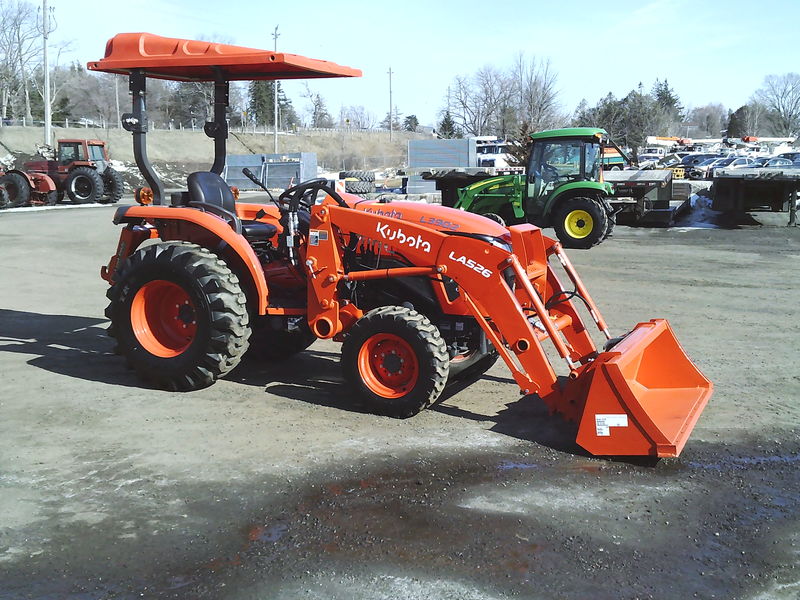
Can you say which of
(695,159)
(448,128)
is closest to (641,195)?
(695,159)

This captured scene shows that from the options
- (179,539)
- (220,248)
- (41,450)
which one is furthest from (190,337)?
(179,539)

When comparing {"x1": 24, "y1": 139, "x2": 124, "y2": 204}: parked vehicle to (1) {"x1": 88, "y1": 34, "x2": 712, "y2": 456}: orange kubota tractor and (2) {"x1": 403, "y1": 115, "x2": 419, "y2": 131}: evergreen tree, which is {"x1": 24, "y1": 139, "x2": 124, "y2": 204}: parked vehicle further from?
(2) {"x1": 403, "y1": 115, "x2": 419, "y2": 131}: evergreen tree

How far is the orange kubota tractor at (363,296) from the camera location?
194 inches

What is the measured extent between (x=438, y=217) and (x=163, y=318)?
2.33m

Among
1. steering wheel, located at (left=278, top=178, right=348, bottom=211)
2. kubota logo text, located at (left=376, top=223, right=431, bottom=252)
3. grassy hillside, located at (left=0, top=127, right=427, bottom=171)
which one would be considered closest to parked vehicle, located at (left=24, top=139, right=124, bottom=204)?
grassy hillside, located at (left=0, top=127, right=427, bottom=171)

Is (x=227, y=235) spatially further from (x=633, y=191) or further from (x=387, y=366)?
(x=633, y=191)

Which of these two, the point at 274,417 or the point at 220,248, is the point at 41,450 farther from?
the point at 220,248

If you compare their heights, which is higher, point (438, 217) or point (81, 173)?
point (81, 173)

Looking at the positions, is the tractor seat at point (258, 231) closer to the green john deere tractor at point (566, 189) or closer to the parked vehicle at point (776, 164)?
the green john deere tractor at point (566, 189)

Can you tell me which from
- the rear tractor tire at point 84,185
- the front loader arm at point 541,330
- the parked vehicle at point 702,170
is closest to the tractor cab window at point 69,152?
the rear tractor tire at point 84,185

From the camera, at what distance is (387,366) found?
5348 mm

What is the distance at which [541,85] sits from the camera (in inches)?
1994

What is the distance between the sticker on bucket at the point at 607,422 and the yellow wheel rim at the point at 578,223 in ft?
39.4

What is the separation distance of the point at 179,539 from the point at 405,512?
1.11 metres
